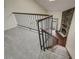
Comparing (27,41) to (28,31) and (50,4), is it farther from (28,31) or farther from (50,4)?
(50,4)

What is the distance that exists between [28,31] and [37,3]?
31 centimetres

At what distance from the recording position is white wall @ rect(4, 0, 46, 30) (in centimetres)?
102

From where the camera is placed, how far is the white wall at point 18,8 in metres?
1.02

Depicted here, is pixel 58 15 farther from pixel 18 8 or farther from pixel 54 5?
pixel 18 8

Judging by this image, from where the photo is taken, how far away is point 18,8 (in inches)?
42.8

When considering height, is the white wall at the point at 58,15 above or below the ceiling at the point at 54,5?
below

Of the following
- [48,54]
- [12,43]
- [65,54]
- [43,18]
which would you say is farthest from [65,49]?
[12,43]

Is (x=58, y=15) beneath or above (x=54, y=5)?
beneath

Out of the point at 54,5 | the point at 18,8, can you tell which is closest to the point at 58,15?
the point at 54,5

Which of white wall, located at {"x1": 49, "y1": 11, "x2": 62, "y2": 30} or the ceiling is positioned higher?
the ceiling

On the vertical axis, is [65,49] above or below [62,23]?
below
